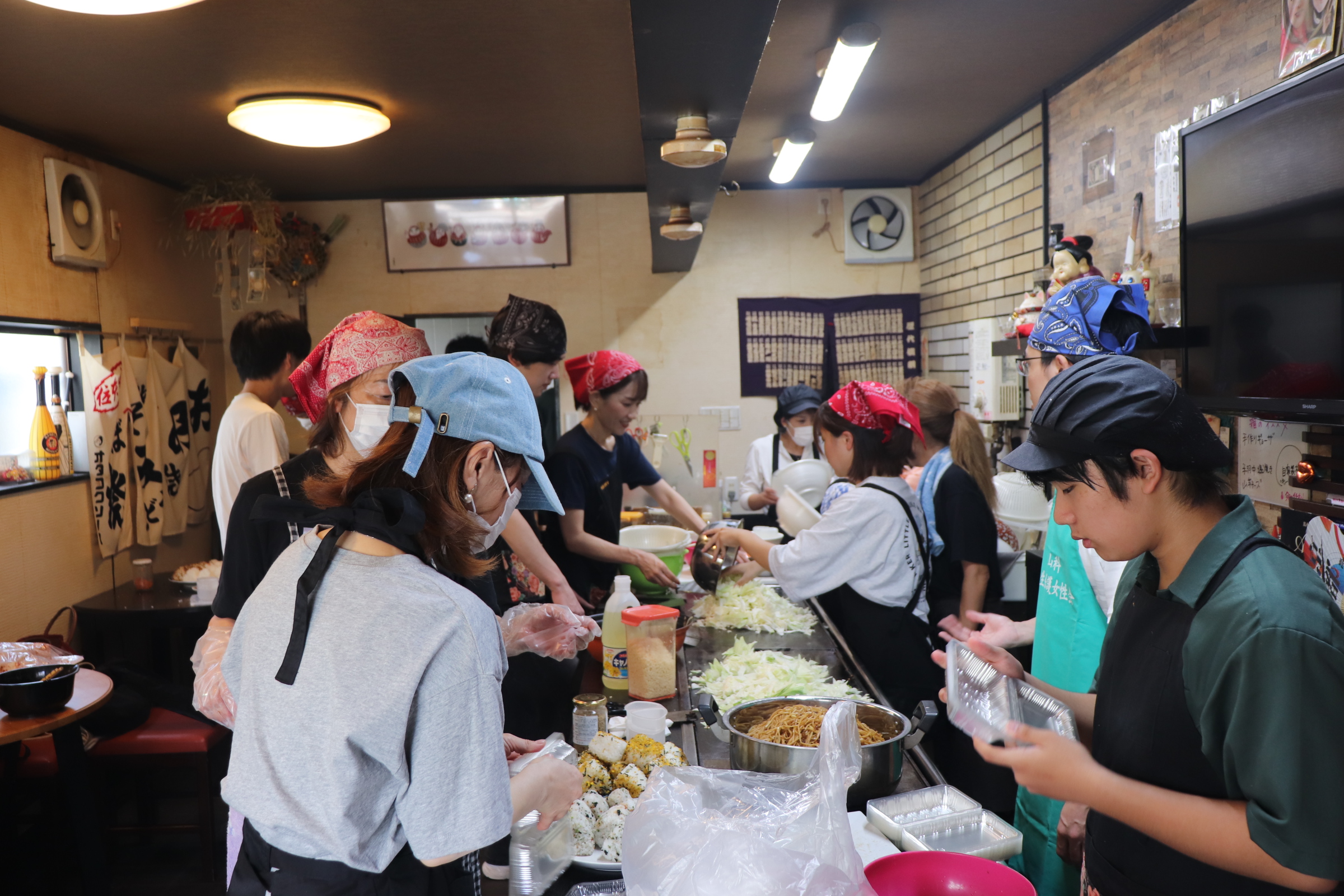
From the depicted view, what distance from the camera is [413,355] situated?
2145 mm

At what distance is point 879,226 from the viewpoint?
274 inches

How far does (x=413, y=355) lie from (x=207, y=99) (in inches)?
124

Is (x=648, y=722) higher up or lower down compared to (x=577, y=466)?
lower down

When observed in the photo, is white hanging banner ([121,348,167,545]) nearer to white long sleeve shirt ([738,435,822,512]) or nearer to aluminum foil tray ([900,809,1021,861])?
white long sleeve shirt ([738,435,822,512])

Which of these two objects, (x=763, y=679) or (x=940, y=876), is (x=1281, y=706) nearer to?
(x=940, y=876)

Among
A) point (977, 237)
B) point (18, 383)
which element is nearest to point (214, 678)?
point (18, 383)

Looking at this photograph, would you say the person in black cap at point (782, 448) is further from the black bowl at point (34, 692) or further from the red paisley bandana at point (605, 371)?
the black bowl at point (34, 692)

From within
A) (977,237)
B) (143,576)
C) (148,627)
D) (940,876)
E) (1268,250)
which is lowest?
(148,627)

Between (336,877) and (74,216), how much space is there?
199 inches

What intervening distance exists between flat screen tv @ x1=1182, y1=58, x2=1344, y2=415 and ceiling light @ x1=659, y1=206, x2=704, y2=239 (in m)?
2.43

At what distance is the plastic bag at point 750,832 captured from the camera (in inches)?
51.8

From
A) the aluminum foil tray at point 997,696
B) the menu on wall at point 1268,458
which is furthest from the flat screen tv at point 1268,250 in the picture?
the aluminum foil tray at point 997,696

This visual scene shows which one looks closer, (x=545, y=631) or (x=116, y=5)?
(x=545, y=631)

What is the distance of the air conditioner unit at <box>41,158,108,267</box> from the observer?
15.3 feet
